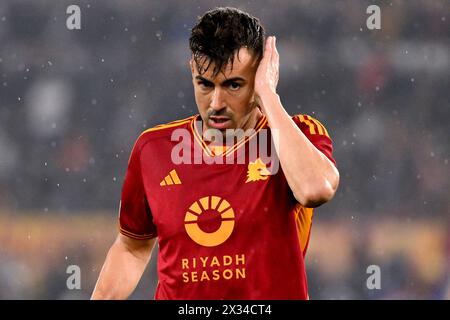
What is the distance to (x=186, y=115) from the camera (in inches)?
294

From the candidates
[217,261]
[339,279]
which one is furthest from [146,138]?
[339,279]

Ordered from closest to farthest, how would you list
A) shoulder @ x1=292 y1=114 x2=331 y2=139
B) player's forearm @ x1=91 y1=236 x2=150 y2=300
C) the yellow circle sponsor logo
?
the yellow circle sponsor logo, shoulder @ x1=292 y1=114 x2=331 y2=139, player's forearm @ x1=91 y1=236 x2=150 y2=300

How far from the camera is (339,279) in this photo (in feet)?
Answer: 23.3

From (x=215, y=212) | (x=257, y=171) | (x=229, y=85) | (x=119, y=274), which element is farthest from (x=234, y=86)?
(x=119, y=274)

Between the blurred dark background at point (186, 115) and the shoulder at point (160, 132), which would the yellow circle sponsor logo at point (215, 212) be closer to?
the shoulder at point (160, 132)

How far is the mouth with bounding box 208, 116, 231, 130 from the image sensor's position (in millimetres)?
2688

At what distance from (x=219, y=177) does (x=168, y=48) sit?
5099 millimetres

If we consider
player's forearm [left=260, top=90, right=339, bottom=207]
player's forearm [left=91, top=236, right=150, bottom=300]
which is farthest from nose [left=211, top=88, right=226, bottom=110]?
player's forearm [left=91, top=236, right=150, bottom=300]

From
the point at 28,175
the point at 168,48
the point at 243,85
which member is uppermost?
the point at 168,48

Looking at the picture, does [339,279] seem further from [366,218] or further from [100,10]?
[100,10]

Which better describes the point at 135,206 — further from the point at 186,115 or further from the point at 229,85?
the point at 186,115

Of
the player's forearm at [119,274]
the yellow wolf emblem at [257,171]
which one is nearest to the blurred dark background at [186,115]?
the player's forearm at [119,274]

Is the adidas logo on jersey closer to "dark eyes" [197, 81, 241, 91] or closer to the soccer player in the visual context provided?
the soccer player

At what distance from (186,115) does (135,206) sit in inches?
180
